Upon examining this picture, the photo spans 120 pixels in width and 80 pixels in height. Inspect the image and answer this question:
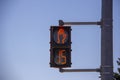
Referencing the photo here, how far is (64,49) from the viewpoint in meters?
8.86

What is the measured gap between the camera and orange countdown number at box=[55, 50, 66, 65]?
8867 millimetres

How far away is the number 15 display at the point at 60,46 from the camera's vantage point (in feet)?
29.1

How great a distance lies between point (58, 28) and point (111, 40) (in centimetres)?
122

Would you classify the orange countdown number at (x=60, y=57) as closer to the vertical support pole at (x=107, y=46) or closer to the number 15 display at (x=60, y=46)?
the number 15 display at (x=60, y=46)

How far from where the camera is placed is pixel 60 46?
8914 millimetres

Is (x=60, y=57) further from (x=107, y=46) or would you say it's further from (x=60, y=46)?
(x=107, y=46)

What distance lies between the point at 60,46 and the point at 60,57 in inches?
9.5

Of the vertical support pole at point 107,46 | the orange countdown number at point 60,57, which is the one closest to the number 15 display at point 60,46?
the orange countdown number at point 60,57

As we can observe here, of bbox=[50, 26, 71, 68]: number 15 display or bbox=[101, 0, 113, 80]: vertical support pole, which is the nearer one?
bbox=[101, 0, 113, 80]: vertical support pole

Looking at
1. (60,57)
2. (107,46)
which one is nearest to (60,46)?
(60,57)

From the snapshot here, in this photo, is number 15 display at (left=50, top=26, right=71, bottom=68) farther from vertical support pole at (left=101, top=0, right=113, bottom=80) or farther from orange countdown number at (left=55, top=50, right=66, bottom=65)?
vertical support pole at (left=101, top=0, right=113, bottom=80)

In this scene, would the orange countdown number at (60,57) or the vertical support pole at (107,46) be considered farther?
the orange countdown number at (60,57)

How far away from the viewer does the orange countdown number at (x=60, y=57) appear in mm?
8867

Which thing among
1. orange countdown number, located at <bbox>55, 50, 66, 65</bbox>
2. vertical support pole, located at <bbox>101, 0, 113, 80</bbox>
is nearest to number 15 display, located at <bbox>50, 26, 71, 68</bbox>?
orange countdown number, located at <bbox>55, 50, 66, 65</bbox>
